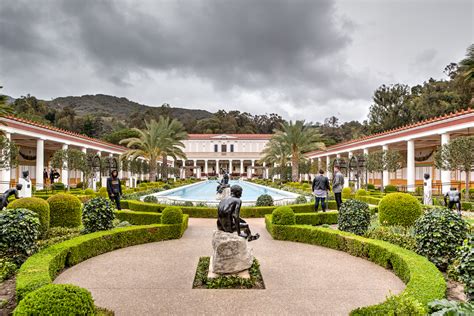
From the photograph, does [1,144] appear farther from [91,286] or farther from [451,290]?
[451,290]

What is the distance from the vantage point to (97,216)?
772 cm

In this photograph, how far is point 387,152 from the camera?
21.6 metres

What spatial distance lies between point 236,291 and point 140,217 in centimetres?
628

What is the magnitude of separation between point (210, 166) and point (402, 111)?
38823mm

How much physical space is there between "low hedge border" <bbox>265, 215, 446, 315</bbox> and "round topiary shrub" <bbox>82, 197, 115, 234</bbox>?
405cm

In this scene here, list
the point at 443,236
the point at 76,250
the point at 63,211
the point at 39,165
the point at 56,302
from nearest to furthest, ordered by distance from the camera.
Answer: the point at 56,302, the point at 443,236, the point at 76,250, the point at 63,211, the point at 39,165

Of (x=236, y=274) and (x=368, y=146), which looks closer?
(x=236, y=274)

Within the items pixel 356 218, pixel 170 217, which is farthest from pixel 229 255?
pixel 356 218

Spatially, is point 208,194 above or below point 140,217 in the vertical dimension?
below

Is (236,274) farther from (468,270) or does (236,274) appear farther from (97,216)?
(97,216)

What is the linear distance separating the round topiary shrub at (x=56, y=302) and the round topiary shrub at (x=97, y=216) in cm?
537

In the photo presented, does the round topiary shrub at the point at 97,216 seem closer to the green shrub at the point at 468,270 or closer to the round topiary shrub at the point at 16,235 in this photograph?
the round topiary shrub at the point at 16,235

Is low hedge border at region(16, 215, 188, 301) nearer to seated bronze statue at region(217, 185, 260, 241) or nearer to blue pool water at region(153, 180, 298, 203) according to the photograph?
seated bronze statue at region(217, 185, 260, 241)

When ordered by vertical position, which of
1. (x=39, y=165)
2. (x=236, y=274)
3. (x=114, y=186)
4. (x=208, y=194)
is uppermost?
(x=39, y=165)
